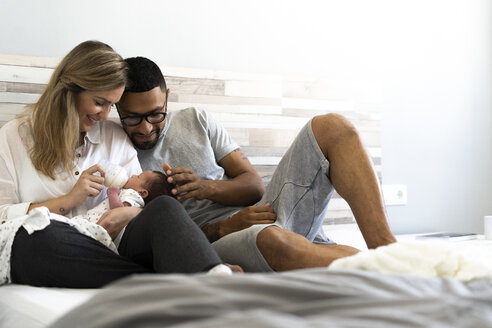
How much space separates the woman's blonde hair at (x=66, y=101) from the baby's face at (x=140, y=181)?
7.5 inches

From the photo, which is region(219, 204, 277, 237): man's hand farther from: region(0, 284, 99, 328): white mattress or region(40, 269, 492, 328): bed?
region(40, 269, 492, 328): bed

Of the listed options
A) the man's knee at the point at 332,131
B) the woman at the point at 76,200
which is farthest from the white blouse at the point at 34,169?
the man's knee at the point at 332,131

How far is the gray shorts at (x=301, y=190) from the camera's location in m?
1.75

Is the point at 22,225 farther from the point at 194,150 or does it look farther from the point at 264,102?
the point at 264,102

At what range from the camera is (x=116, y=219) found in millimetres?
1678

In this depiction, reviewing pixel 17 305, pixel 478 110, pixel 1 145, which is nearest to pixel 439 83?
pixel 478 110

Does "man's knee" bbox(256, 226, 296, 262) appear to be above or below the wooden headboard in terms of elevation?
below

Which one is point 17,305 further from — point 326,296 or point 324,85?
point 324,85

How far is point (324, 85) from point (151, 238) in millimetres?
1495

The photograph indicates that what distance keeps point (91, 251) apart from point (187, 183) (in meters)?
0.58

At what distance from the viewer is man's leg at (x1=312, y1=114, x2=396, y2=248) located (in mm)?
1512

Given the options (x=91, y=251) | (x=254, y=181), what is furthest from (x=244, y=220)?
(x=91, y=251)

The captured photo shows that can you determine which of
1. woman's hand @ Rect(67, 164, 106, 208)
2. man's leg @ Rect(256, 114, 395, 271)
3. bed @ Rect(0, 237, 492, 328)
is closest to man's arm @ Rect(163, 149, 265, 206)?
woman's hand @ Rect(67, 164, 106, 208)

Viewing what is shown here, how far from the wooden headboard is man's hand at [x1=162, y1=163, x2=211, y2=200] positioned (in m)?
0.47
